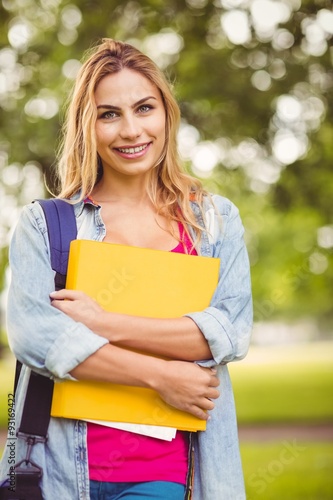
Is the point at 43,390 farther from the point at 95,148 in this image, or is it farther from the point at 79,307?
the point at 95,148

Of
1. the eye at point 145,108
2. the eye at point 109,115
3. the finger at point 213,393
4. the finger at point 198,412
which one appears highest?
the eye at point 145,108

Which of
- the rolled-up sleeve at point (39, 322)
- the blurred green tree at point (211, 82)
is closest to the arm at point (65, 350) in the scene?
the rolled-up sleeve at point (39, 322)

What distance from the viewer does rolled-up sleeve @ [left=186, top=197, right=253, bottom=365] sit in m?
2.59

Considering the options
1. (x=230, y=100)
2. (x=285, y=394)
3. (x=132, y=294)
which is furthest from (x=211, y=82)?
(x=285, y=394)

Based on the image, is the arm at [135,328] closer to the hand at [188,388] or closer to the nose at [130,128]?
the hand at [188,388]

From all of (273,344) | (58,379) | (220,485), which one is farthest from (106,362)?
(273,344)

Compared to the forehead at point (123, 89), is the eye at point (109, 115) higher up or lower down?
lower down

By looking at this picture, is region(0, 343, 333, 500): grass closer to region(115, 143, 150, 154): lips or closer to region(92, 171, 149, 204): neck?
region(92, 171, 149, 204): neck

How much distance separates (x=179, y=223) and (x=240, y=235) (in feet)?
0.73

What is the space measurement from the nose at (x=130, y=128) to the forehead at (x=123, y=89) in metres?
0.06

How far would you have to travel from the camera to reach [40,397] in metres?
2.55

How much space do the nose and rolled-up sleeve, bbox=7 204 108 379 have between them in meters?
0.45

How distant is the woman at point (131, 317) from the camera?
251 centimetres

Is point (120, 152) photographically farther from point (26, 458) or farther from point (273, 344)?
point (273, 344)
